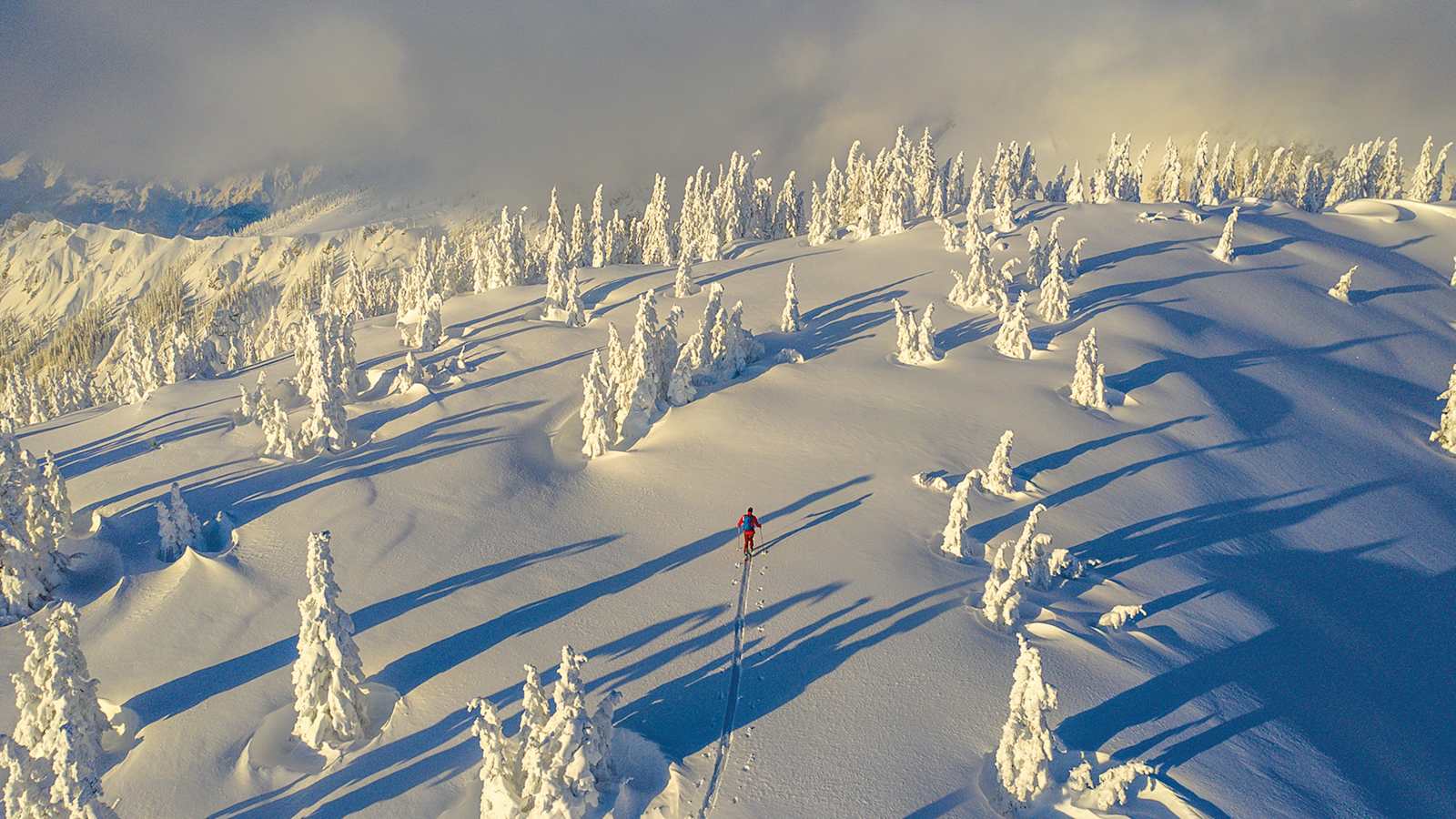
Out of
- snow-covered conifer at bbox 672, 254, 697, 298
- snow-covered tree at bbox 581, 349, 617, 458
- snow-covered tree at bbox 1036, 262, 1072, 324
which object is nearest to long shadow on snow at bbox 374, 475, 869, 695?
snow-covered tree at bbox 581, 349, 617, 458

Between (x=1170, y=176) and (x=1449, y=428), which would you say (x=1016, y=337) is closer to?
(x=1449, y=428)

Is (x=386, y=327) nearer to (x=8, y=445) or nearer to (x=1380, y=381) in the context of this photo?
(x=8, y=445)

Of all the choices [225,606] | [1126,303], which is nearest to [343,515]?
[225,606]

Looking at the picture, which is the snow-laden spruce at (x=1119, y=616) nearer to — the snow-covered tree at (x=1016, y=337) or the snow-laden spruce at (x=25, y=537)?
the snow-covered tree at (x=1016, y=337)

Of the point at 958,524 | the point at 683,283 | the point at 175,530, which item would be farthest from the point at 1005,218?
the point at 175,530

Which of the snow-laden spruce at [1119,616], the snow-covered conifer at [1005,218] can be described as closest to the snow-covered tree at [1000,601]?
the snow-laden spruce at [1119,616]
